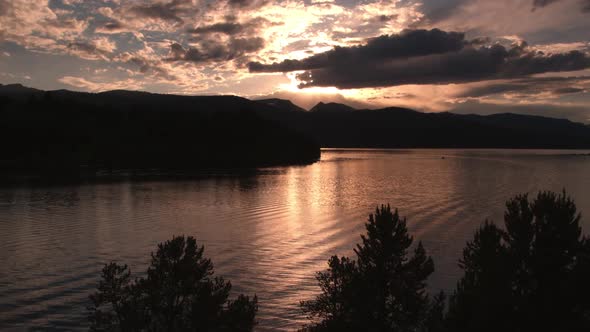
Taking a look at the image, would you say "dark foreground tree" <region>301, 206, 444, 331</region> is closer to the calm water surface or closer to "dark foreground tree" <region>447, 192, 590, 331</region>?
"dark foreground tree" <region>447, 192, 590, 331</region>

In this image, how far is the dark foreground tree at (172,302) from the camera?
1738 centimetres

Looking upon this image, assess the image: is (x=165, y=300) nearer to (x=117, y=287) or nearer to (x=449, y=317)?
(x=117, y=287)

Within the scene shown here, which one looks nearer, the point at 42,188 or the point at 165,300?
the point at 165,300

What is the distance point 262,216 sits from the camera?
66938 millimetres

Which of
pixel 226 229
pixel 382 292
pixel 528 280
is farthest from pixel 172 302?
pixel 226 229

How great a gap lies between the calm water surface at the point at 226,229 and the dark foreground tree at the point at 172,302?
9723mm

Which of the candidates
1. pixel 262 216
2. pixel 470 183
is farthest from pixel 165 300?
pixel 470 183

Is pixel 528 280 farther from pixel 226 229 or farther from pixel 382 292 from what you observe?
pixel 226 229

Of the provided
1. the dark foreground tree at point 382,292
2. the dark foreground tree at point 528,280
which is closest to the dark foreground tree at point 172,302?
the dark foreground tree at point 382,292

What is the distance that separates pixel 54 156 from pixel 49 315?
6020 inches

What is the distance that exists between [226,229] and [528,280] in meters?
39.8

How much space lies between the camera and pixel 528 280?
72.2ft

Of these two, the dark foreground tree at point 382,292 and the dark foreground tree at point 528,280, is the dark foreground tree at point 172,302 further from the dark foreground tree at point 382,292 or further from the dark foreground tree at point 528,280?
the dark foreground tree at point 528,280

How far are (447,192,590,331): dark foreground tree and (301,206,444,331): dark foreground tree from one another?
5.39 feet
